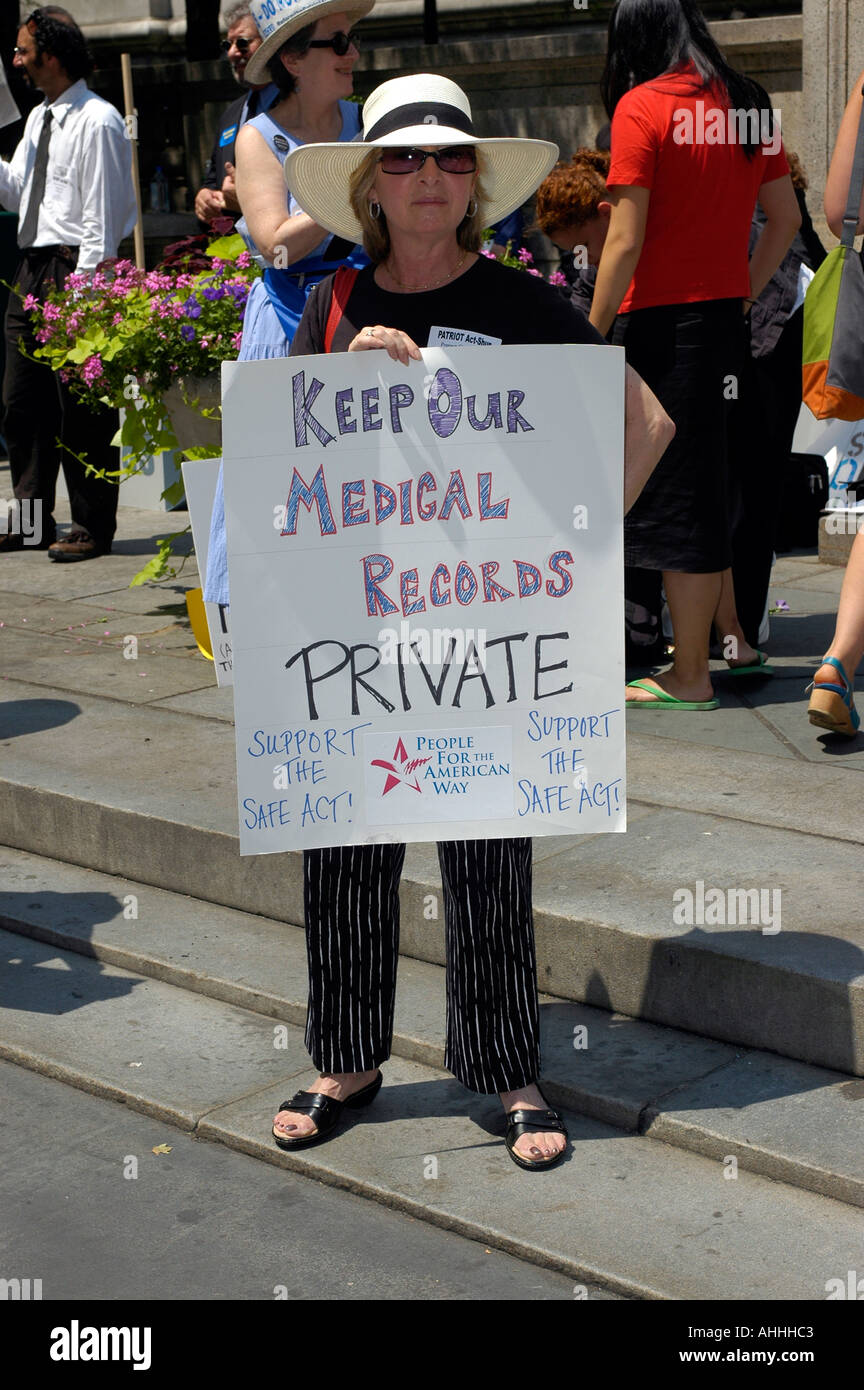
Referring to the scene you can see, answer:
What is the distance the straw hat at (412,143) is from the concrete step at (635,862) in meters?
1.55

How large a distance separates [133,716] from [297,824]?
2521 millimetres

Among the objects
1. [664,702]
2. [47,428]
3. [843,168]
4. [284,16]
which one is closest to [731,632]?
[664,702]

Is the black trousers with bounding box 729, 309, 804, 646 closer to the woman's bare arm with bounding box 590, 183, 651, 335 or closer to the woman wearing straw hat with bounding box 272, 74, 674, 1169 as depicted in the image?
→ the woman's bare arm with bounding box 590, 183, 651, 335

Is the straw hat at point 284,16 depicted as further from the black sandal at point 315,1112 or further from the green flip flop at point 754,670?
the black sandal at point 315,1112

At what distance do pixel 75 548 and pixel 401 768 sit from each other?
5.21m

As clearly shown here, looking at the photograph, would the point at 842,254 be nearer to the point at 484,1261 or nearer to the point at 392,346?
the point at 392,346

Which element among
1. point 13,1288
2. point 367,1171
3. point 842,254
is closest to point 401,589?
point 367,1171

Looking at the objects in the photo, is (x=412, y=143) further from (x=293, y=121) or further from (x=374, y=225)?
(x=293, y=121)

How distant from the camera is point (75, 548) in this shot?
319 inches

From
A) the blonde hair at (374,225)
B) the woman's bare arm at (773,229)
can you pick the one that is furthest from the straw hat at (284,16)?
the woman's bare arm at (773,229)

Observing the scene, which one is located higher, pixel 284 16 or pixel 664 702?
pixel 284 16

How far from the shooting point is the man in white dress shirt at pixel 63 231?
7.72 meters

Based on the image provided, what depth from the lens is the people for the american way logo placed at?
3.21 meters

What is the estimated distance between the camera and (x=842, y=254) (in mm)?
5043
